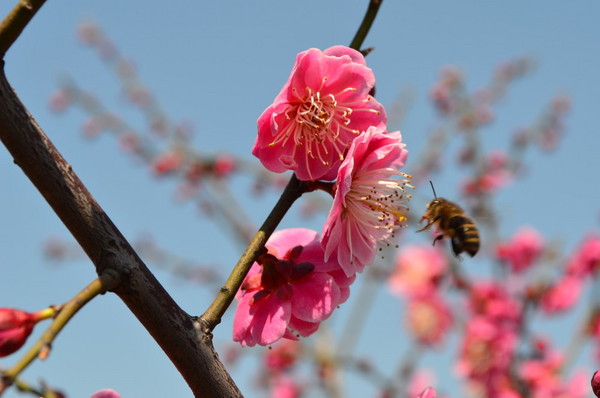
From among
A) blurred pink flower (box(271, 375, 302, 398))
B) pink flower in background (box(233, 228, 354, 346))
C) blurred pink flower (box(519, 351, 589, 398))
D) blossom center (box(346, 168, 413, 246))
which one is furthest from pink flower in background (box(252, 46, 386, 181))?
blurred pink flower (box(271, 375, 302, 398))

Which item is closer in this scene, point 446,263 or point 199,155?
point 446,263

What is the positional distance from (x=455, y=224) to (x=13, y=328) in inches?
65.1

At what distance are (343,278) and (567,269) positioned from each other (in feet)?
15.6

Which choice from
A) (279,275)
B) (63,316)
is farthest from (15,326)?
(279,275)

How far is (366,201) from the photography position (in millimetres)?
1541

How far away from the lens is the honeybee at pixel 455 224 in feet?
7.31

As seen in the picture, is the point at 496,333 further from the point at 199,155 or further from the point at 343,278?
the point at 343,278

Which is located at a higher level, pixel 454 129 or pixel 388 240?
pixel 454 129

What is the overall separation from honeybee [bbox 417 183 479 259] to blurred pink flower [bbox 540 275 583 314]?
3692 mm

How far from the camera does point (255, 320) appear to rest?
1.40 m

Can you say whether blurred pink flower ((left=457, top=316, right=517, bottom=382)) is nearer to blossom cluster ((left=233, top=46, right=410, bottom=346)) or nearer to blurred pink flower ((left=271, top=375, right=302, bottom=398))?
blurred pink flower ((left=271, top=375, right=302, bottom=398))

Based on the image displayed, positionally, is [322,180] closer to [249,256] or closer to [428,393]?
[249,256]

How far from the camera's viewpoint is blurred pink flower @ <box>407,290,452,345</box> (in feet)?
19.8

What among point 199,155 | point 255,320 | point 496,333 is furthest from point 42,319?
point 199,155
